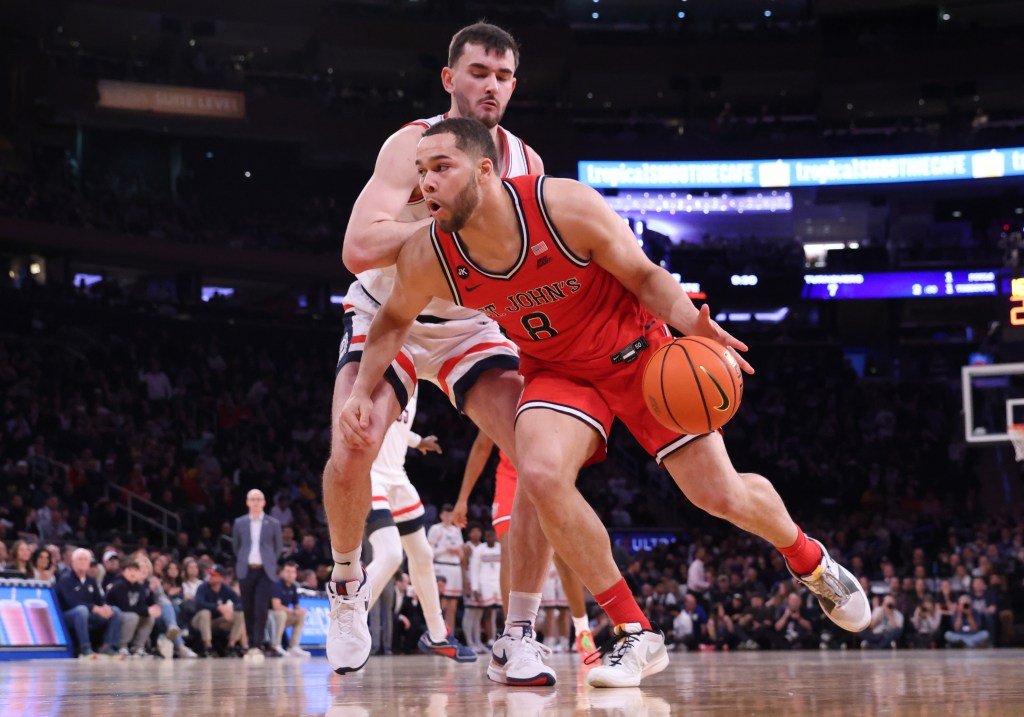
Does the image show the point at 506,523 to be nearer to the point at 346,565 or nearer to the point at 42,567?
the point at 346,565

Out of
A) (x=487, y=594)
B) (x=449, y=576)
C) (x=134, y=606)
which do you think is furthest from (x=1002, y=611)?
(x=134, y=606)

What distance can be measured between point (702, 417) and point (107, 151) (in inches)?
1128

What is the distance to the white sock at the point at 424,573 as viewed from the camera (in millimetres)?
8219

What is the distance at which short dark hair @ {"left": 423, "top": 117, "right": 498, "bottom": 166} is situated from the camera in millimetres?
4328

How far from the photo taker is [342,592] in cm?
512

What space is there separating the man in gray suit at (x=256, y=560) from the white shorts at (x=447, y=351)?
6.99 meters

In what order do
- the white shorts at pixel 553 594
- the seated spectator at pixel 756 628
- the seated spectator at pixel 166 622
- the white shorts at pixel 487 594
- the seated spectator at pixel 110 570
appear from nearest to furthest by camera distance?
the seated spectator at pixel 166 622
the seated spectator at pixel 110 570
the white shorts at pixel 553 594
the white shorts at pixel 487 594
the seated spectator at pixel 756 628

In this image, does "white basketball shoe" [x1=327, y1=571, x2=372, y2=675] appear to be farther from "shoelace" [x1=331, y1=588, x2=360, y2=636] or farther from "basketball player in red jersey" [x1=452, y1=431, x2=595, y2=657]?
"basketball player in red jersey" [x1=452, y1=431, x2=595, y2=657]

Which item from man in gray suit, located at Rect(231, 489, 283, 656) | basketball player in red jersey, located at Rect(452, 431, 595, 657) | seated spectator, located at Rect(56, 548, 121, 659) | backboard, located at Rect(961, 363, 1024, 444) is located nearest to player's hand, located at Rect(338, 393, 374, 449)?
basketball player in red jersey, located at Rect(452, 431, 595, 657)

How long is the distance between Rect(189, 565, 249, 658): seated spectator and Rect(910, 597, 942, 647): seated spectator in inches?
367

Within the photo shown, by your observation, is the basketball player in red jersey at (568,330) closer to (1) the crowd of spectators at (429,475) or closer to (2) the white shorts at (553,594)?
(2) the white shorts at (553,594)

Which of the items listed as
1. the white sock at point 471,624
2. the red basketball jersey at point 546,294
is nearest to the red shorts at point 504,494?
the red basketball jersey at point 546,294

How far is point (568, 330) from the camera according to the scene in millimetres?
4633

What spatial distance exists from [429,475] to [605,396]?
1996 cm
